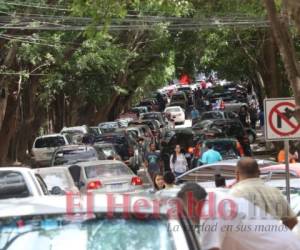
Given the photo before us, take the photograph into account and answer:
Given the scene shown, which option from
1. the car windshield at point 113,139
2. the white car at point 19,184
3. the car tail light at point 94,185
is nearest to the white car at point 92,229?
the white car at point 19,184

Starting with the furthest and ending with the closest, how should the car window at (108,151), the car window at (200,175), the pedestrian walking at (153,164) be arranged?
the car window at (108,151) < the pedestrian walking at (153,164) < the car window at (200,175)

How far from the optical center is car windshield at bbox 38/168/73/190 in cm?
1504

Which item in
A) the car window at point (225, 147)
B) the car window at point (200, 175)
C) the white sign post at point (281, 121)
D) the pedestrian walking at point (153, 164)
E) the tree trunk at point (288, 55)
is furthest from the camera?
the car window at point (225, 147)

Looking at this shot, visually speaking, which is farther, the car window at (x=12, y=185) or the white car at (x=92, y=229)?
the car window at (x=12, y=185)

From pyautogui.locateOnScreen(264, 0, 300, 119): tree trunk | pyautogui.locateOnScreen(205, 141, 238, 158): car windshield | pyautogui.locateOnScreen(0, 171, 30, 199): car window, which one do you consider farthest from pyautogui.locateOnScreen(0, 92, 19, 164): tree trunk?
pyautogui.locateOnScreen(264, 0, 300, 119): tree trunk

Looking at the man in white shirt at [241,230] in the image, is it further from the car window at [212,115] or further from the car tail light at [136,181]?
the car window at [212,115]

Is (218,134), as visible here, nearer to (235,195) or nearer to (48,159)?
(48,159)

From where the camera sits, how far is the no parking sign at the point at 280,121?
412 inches

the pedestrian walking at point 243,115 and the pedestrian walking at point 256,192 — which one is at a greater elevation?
the pedestrian walking at point 256,192

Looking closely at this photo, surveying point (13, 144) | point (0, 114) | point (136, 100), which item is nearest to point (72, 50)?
point (0, 114)

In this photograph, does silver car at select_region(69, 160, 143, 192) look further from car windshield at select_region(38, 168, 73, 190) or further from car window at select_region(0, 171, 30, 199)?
car window at select_region(0, 171, 30, 199)

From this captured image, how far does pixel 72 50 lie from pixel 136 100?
1883 inches

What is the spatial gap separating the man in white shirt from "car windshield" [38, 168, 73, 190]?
9516mm

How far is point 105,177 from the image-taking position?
16797 mm
